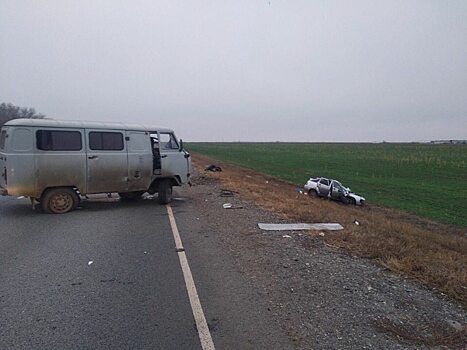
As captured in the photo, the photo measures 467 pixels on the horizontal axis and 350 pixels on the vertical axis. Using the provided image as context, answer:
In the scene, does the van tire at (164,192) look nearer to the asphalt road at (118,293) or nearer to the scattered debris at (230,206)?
the scattered debris at (230,206)

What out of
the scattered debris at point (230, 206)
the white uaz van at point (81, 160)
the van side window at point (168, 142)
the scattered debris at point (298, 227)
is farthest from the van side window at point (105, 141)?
the scattered debris at point (298, 227)

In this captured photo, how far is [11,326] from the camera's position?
3820 millimetres

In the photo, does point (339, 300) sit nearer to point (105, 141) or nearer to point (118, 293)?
point (118, 293)

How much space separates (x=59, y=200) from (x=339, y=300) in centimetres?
841

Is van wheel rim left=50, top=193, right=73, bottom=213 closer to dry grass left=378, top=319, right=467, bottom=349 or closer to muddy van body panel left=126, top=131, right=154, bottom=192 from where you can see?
muddy van body panel left=126, top=131, right=154, bottom=192

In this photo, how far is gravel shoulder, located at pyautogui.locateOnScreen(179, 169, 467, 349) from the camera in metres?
3.77

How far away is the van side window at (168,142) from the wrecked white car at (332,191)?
11.8 metres

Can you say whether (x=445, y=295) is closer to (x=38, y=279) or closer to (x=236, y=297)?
(x=236, y=297)

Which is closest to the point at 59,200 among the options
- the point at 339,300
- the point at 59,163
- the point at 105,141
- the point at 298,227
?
the point at 59,163

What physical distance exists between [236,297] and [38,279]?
2.72m

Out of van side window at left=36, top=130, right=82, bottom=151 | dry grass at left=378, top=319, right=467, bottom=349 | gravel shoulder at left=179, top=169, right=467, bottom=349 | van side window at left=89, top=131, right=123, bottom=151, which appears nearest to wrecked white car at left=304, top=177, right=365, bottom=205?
van side window at left=89, top=131, right=123, bottom=151

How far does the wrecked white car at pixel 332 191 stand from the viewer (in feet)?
69.4

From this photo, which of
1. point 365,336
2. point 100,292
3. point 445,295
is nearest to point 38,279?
point 100,292

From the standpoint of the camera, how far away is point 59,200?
10.4 metres
